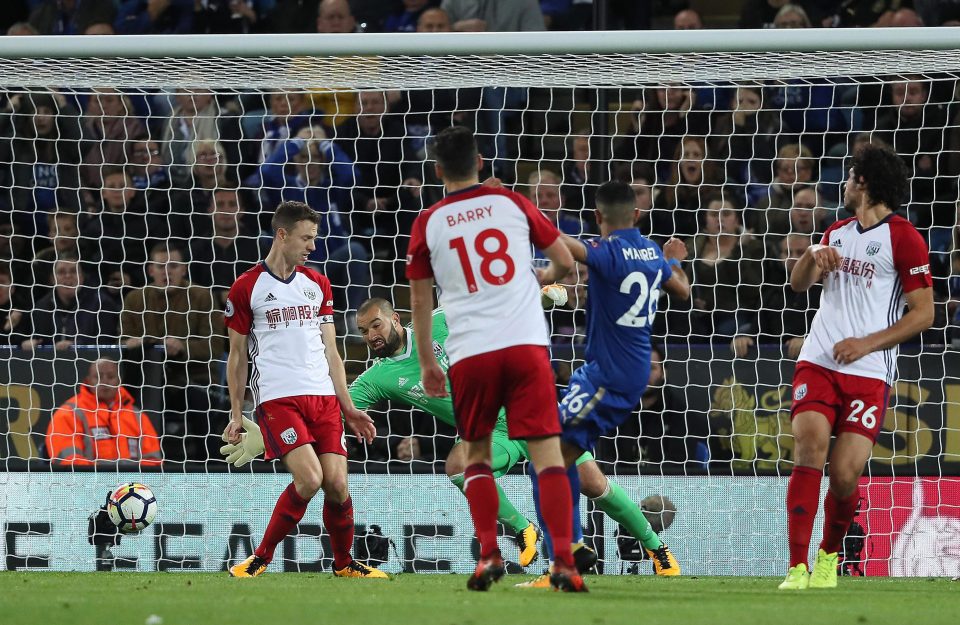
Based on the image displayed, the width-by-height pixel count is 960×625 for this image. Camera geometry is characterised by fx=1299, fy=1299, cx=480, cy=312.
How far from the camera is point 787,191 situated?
396 inches

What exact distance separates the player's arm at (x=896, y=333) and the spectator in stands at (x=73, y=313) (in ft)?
19.3

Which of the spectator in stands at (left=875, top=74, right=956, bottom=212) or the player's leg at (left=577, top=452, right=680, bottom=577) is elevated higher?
the spectator in stands at (left=875, top=74, right=956, bottom=212)

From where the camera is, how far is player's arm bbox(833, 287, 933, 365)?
19.1 ft

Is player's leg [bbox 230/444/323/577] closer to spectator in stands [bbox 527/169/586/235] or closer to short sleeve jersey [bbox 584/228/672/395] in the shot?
Answer: short sleeve jersey [bbox 584/228/672/395]

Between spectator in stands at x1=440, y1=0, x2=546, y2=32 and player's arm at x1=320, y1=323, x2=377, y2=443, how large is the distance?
16.4ft

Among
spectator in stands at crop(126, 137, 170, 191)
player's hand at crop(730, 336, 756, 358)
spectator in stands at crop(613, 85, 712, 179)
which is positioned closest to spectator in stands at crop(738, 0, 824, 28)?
spectator in stands at crop(613, 85, 712, 179)

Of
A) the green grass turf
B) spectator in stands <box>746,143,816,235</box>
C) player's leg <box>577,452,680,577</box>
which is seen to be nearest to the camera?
the green grass turf

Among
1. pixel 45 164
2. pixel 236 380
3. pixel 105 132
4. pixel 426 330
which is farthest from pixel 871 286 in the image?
pixel 105 132

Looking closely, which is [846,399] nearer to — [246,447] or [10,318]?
[246,447]

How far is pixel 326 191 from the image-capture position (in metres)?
10.5

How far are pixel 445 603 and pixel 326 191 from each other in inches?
246

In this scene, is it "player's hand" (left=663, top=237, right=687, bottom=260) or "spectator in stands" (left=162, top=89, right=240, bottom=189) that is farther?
"spectator in stands" (left=162, top=89, right=240, bottom=189)

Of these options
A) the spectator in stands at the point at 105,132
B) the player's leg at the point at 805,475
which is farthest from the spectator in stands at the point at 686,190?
the spectator in stands at the point at 105,132

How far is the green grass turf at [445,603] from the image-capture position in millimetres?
4336
